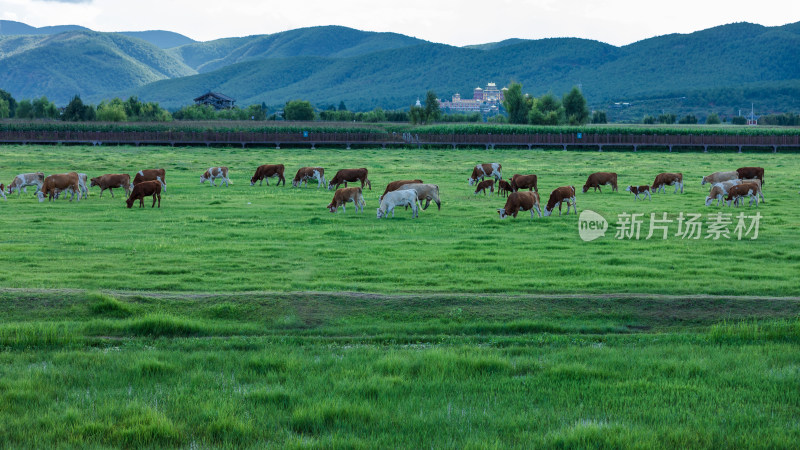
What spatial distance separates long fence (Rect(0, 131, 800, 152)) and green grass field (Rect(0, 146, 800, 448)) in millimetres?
59840

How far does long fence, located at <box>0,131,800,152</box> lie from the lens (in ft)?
261

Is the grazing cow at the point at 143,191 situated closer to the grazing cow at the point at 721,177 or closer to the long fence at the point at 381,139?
the grazing cow at the point at 721,177

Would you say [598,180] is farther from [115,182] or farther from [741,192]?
[115,182]

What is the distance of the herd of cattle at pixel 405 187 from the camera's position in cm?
2444

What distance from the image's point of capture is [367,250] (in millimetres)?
17766

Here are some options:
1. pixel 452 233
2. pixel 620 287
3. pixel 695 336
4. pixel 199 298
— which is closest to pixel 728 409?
pixel 695 336

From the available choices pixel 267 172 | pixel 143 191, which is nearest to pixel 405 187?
pixel 143 191

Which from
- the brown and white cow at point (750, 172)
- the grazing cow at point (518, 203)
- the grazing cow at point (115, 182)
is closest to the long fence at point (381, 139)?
the brown and white cow at point (750, 172)

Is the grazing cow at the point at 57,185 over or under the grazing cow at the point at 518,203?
over

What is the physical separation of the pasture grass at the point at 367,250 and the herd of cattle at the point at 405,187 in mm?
621

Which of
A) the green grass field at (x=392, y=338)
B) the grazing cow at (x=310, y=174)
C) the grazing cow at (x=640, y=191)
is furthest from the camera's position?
the grazing cow at (x=310, y=174)

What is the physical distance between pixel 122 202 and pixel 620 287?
2110 cm

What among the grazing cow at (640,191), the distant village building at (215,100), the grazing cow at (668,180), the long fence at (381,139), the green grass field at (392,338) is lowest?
Answer: the green grass field at (392,338)

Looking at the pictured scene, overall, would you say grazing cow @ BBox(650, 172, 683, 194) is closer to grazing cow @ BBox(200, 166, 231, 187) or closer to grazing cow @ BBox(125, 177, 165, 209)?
grazing cow @ BBox(200, 166, 231, 187)
